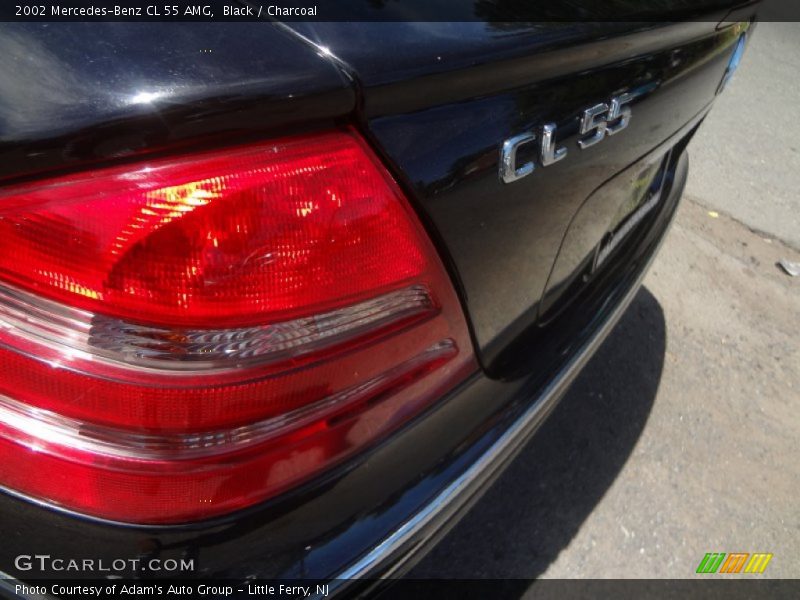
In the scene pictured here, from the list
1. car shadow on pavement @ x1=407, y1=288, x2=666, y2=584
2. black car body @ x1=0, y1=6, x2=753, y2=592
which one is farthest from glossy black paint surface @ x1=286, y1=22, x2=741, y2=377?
Answer: car shadow on pavement @ x1=407, y1=288, x2=666, y2=584

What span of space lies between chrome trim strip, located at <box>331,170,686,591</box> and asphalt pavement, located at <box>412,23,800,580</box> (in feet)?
2.28

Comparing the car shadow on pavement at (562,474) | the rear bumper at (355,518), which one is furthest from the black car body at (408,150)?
the car shadow on pavement at (562,474)

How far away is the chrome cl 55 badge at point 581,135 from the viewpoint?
1.02m

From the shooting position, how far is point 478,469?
1.22 metres

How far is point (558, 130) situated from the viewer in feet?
3.50

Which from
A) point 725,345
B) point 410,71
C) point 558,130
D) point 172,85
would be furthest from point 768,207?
point 172,85

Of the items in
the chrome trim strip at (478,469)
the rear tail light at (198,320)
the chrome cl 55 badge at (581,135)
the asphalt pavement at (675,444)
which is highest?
the chrome cl 55 badge at (581,135)

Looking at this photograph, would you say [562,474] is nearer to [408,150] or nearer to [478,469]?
[478,469]

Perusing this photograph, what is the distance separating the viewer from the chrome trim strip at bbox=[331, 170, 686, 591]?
1.08 metres

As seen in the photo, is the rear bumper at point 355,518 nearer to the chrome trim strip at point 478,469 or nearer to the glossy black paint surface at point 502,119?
the chrome trim strip at point 478,469

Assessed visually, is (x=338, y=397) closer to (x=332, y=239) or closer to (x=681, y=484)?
(x=332, y=239)

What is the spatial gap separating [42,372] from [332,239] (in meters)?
0.40

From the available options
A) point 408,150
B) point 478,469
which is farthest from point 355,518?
point 408,150

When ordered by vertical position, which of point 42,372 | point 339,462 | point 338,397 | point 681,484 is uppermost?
point 42,372
